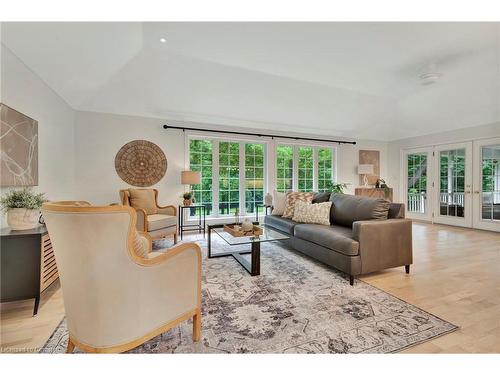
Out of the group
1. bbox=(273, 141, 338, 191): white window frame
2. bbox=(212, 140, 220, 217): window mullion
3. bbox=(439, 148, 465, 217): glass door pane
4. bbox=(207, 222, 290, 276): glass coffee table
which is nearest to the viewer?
bbox=(207, 222, 290, 276): glass coffee table

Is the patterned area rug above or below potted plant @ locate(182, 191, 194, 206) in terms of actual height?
below

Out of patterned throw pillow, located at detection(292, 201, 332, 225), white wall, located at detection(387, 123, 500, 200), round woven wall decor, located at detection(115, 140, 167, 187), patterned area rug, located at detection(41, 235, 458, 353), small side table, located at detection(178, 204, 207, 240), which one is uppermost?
white wall, located at detection(387, 123, 500, 200)

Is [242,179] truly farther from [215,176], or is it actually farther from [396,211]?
[396,211]

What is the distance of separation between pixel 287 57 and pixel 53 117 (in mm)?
3290

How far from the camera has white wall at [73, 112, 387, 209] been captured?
4082mm

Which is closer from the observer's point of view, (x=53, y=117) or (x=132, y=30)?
(x=132, y=30)

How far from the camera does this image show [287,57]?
3250 mm

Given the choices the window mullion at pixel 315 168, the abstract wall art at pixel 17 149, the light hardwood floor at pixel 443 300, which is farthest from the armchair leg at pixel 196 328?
the window mullion at pixel 315 168

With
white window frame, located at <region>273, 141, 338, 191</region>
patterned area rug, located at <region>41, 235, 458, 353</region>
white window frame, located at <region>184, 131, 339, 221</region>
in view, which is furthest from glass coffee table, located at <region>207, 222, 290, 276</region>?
white window frame, located at <region>273, 141, 338, 191</region>

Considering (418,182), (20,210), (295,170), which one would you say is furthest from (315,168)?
(20,210)

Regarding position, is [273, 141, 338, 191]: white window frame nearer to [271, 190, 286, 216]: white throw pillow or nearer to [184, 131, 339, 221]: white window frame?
[184, 131, 339, 221]: white window frame

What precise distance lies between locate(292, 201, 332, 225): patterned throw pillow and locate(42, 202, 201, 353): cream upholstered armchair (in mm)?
2385

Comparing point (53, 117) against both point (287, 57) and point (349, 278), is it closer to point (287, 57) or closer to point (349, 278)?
point (287, 57)
